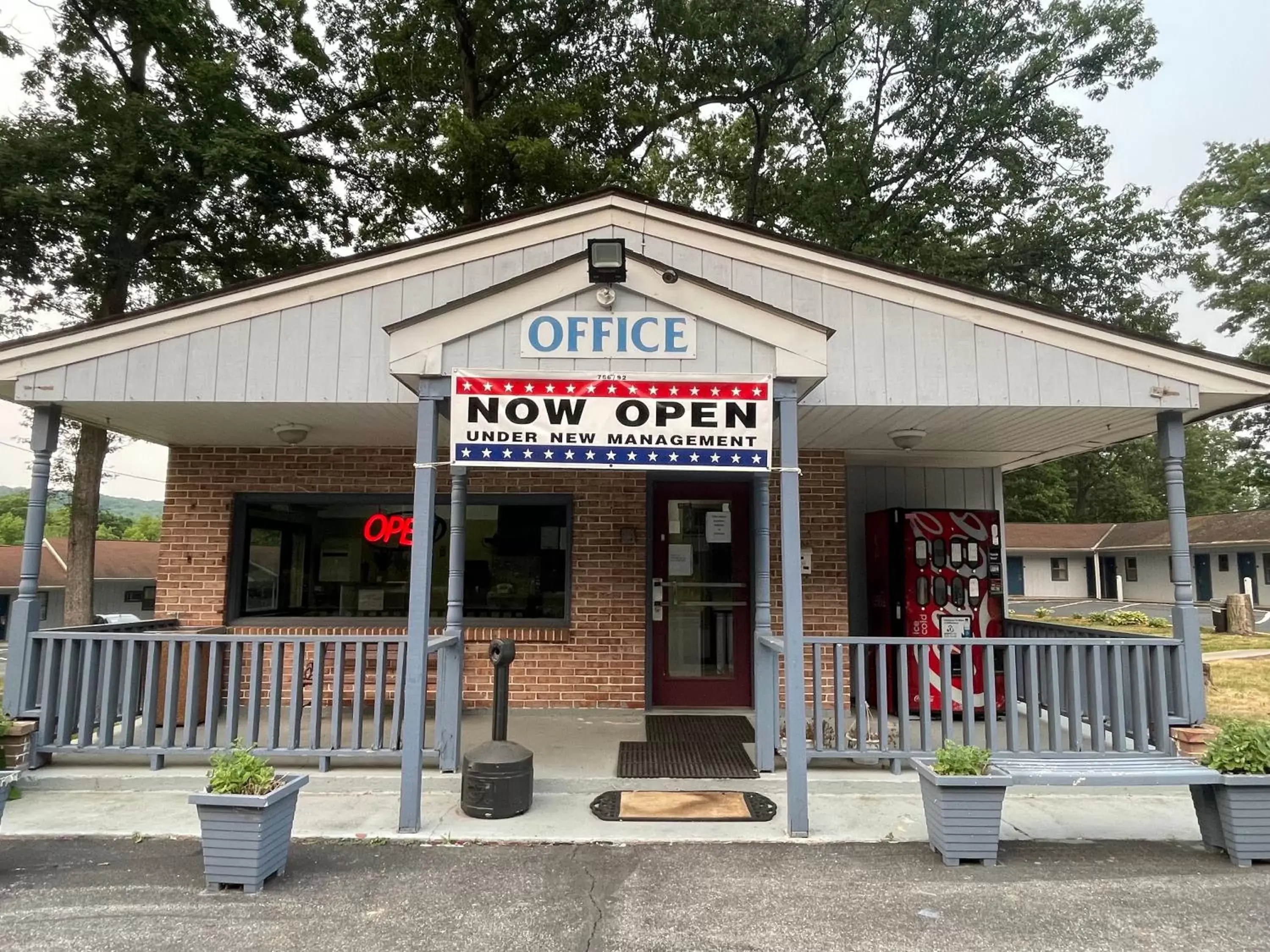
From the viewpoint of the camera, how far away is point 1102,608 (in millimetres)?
30516

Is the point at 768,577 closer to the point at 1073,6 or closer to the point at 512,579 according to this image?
the point at 512,579

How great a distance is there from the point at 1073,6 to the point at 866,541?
15957 millimetres

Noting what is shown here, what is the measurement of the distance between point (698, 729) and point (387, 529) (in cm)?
342

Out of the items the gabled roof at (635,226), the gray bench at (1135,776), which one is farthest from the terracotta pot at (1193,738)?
the gabled roof at (635,226)

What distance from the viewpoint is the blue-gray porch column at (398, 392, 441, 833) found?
14.3 ft

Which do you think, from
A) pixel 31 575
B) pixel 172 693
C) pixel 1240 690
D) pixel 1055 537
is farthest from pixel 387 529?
pixel 1055 537

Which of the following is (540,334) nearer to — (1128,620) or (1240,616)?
(1128,620)

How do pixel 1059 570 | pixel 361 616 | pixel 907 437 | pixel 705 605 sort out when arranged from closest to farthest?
pixel 907 437 → pixel 705 605 → pixel 361 616 → pixel 1059 570

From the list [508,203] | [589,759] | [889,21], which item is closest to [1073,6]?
[889,21]

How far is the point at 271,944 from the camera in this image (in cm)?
307

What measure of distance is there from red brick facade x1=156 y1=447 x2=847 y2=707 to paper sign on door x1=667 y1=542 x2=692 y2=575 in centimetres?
26

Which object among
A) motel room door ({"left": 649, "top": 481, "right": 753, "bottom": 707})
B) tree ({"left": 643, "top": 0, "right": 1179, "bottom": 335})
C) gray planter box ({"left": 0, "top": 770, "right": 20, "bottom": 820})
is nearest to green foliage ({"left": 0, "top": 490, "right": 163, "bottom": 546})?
tree ({"left": 643, "top": 0, "right": 1179, "bottom": 335})

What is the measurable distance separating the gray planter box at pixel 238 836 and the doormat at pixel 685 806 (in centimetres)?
181

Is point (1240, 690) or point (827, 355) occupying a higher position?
point (827, 355)
